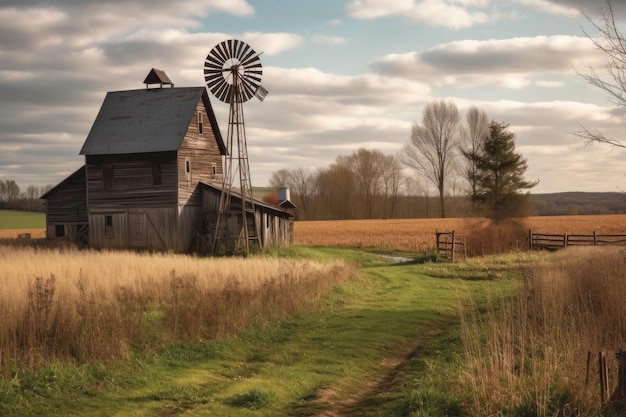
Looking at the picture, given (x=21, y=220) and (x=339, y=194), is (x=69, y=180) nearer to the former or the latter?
(x=21, y=220)

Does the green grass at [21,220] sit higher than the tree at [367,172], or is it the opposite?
the tree at [367,172]

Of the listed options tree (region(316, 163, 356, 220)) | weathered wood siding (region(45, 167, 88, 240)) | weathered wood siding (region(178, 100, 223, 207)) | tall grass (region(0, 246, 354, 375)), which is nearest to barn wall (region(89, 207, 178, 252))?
weathered wood siding (region(178, 100, 223, 207))

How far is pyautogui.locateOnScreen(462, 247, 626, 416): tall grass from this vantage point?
836cm

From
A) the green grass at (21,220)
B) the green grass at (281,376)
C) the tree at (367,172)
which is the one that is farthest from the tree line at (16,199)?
the green grass at (281,376)

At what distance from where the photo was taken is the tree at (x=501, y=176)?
47.4 metres

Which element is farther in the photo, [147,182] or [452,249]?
[147,182]

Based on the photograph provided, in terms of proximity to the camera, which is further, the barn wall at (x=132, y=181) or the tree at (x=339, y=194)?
the tree at (x=339, y=194)

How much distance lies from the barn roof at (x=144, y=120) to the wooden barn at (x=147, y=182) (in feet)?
0.21

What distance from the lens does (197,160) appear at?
41.8 metres

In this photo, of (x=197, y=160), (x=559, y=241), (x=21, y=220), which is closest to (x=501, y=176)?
(x=559, y=241)

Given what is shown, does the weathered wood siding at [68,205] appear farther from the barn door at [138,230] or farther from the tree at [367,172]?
the tree at [367,172]

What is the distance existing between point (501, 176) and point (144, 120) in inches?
1060

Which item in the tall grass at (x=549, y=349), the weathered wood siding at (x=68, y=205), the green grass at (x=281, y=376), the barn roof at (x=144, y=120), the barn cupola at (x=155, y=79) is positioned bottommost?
the green grass at (x=281, y=376)

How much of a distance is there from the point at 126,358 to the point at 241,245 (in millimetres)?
27799
